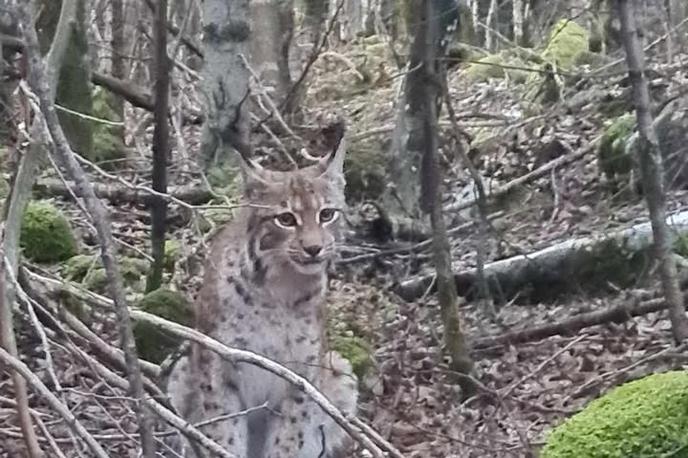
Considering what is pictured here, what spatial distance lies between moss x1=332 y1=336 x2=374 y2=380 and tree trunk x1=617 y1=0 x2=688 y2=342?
1.71 meters

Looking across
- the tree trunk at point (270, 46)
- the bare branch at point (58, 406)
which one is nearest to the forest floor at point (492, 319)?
the bare branch at point (58, 406)

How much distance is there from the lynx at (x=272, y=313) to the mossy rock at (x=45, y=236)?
2.16 metres

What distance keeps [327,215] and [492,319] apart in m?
2.06

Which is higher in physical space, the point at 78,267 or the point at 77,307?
the point at 78,267

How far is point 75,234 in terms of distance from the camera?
29.2 ft

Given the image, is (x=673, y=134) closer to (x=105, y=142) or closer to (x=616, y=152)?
(x=616, y=152)

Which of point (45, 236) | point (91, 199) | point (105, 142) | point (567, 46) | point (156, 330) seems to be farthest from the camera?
point (567, 46)

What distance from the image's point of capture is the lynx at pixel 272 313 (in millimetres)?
6160

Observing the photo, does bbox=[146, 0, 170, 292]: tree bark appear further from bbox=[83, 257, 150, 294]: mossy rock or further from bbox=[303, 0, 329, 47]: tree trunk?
bbox=[303, 0, 329, 47]: tree trunk

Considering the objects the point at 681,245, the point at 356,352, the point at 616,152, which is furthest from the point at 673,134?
the point at 356,352

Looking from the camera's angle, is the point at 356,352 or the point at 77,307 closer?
the point at 77,307

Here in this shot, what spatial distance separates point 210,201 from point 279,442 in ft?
7.97

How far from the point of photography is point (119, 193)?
9320 millimetres

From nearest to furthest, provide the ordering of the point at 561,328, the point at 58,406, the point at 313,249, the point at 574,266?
the point at 58,406 → the point at 313,249 → the point at 561,328 → the point at 574,266
